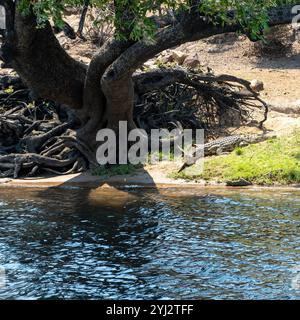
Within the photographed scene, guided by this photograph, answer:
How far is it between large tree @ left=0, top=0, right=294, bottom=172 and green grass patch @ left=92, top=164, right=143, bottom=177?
0.74 meters

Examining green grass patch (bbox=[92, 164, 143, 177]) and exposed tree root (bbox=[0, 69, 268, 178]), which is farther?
exposed tree root (bbox=[0, 69, 268, 178])

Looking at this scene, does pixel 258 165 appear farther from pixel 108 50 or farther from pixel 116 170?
pixel 108 50

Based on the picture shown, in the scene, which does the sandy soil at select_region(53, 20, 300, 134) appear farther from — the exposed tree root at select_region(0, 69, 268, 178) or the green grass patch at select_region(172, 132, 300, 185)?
the green grass patch at select_region(172, 132, 300, 185)

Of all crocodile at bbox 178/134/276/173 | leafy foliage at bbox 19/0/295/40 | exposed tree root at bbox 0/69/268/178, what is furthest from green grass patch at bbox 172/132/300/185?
leafy foliage at bbox 19/0/295/40

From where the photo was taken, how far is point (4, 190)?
15234 mm

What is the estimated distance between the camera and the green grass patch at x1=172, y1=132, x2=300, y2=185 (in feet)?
48.8

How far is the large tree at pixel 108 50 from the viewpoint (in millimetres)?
11906

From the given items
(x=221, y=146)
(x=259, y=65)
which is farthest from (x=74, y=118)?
(x=259, y=65)

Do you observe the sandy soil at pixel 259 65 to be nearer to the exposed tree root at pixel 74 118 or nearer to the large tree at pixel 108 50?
the exposed tree root at pixel 74 118

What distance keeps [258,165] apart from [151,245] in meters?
4.85

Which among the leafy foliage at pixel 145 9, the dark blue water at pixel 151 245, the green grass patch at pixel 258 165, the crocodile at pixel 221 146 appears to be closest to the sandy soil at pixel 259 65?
the crocodile at pixel 221 146

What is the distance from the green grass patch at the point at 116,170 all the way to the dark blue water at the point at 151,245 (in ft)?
3.64
